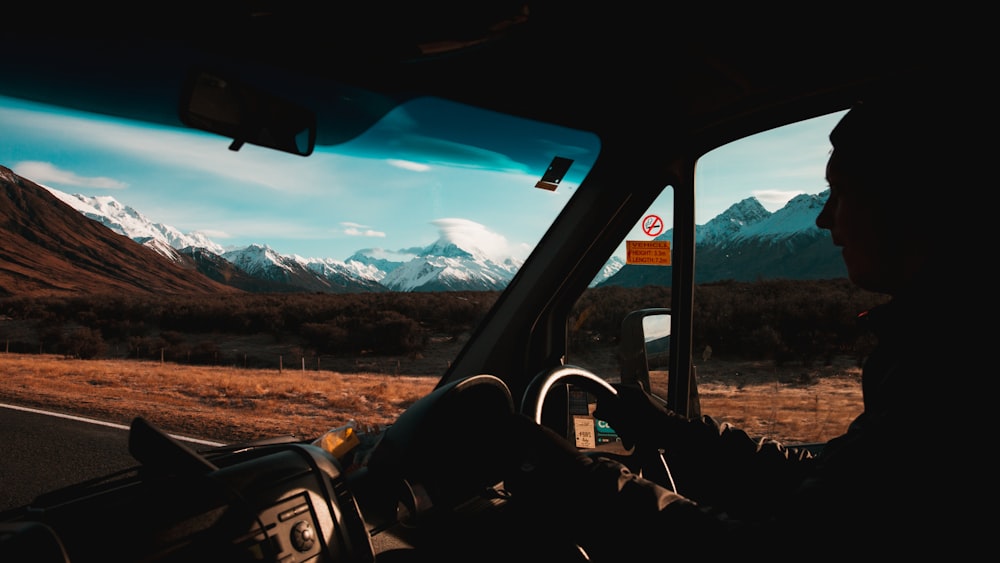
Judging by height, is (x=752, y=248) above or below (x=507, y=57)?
below

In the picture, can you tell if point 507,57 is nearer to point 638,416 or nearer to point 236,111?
point 236,111

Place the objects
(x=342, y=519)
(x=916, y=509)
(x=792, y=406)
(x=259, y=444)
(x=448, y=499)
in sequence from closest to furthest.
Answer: (x=916, y=509), (x=342, y=519), (x=448, y=499), (x=259, y=444), (x=792, y=406)

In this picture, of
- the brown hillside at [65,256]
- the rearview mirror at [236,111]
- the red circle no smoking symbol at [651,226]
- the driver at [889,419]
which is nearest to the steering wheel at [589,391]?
the driver at [889,419]

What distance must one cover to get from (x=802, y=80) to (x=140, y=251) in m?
3.19

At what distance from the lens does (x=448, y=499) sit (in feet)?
5.77

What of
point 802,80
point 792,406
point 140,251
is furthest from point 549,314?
point 140,251

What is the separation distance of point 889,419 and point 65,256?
400 centimetres

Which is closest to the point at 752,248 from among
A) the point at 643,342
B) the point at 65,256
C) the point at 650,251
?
the point at 650,251

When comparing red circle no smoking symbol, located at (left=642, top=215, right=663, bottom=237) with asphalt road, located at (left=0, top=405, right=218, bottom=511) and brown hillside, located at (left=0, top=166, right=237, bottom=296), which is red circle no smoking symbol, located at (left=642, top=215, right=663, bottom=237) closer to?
brown hillside, located at (left=0, top=166, right=237, bottom=296)

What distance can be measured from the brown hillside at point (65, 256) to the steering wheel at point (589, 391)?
5.95 ft

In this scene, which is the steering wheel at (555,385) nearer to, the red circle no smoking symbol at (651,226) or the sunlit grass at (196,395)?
the red circle no smoking symbol at (651,226)

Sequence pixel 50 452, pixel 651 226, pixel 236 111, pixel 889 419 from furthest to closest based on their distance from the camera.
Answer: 1. pixel 50 452
2. pixel 651 226
3. pixel 236 111
4. pixel 889 419

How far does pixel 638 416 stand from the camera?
2.09m

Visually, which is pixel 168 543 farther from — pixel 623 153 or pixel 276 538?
pixel 623 153
